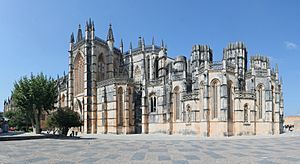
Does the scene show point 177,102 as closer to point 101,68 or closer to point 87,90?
point 87,90

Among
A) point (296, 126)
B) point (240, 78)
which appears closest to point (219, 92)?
point (240, 78)

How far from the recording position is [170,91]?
4316 centimetres

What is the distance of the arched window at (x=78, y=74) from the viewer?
5431cm

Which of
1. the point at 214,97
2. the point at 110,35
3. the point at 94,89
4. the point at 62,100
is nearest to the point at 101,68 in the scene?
the point at 94,89

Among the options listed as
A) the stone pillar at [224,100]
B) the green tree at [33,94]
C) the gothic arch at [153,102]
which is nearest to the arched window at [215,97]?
the stone pillar at [224,100]

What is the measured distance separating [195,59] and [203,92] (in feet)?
46.9

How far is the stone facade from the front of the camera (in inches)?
1443

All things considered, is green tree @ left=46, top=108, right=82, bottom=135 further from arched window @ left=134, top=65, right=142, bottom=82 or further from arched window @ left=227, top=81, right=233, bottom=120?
arched window @ left=134, top=65, right=142, bottom=82

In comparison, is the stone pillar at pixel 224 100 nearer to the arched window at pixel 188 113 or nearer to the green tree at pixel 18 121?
the arched window at pixel 188 113

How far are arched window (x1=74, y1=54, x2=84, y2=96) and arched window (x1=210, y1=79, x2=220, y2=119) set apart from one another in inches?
1125

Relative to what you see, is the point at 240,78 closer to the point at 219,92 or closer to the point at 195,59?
the point at 219,92

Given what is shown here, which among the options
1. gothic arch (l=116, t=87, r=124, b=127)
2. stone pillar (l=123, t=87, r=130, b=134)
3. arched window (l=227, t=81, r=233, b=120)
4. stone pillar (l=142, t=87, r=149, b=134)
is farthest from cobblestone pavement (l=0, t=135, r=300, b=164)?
gothic arch (l=116, t=87, r=124, b=127)

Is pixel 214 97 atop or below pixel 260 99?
atop

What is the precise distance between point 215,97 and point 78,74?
104ft
